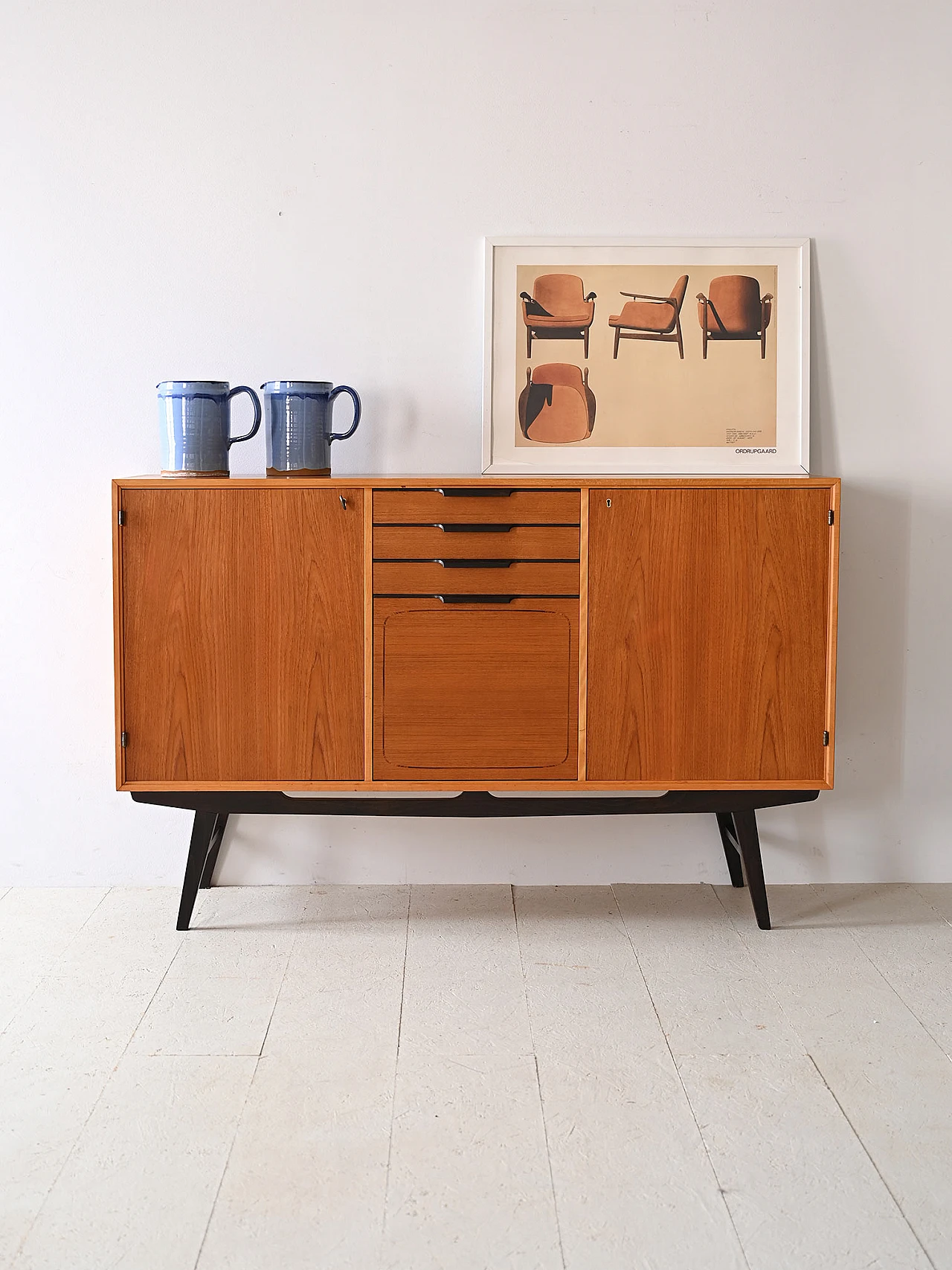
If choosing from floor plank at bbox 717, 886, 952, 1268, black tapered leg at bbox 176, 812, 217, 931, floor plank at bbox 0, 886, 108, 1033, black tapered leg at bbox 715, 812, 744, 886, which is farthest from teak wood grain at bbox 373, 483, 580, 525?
floor plank at bbox 0, 886, 108, 1033

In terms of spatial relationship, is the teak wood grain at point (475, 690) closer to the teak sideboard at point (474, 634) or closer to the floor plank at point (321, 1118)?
the teak sideboard at point (474, 634)

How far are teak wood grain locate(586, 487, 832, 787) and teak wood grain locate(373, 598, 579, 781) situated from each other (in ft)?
0.21

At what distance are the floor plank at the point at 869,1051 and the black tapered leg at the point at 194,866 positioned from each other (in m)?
1.16

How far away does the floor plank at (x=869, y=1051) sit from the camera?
155 centimetres

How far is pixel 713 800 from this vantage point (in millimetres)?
2314

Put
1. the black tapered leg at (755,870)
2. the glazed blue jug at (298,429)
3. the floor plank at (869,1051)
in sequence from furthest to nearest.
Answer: the black tapered leg at (755,870) < the glazed blue jug at (298,429) < the floor plank at (869,1051)

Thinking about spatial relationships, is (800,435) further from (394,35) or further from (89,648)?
(89,648)

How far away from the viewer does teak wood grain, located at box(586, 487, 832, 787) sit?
2.21 metres

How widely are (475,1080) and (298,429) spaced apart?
1.28 meters

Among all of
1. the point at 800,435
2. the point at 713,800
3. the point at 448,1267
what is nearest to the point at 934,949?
the point at 713,800

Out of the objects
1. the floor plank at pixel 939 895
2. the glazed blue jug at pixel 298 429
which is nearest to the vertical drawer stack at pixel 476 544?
the glazed blue jug at pixel 298 429

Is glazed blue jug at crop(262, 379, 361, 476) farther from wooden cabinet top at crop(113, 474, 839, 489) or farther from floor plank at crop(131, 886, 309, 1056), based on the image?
floor plank at crop(131, 886, 309, 1056)

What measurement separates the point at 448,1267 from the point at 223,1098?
511mm

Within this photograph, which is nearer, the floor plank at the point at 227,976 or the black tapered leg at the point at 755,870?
the floor plank at the point at 227,976
